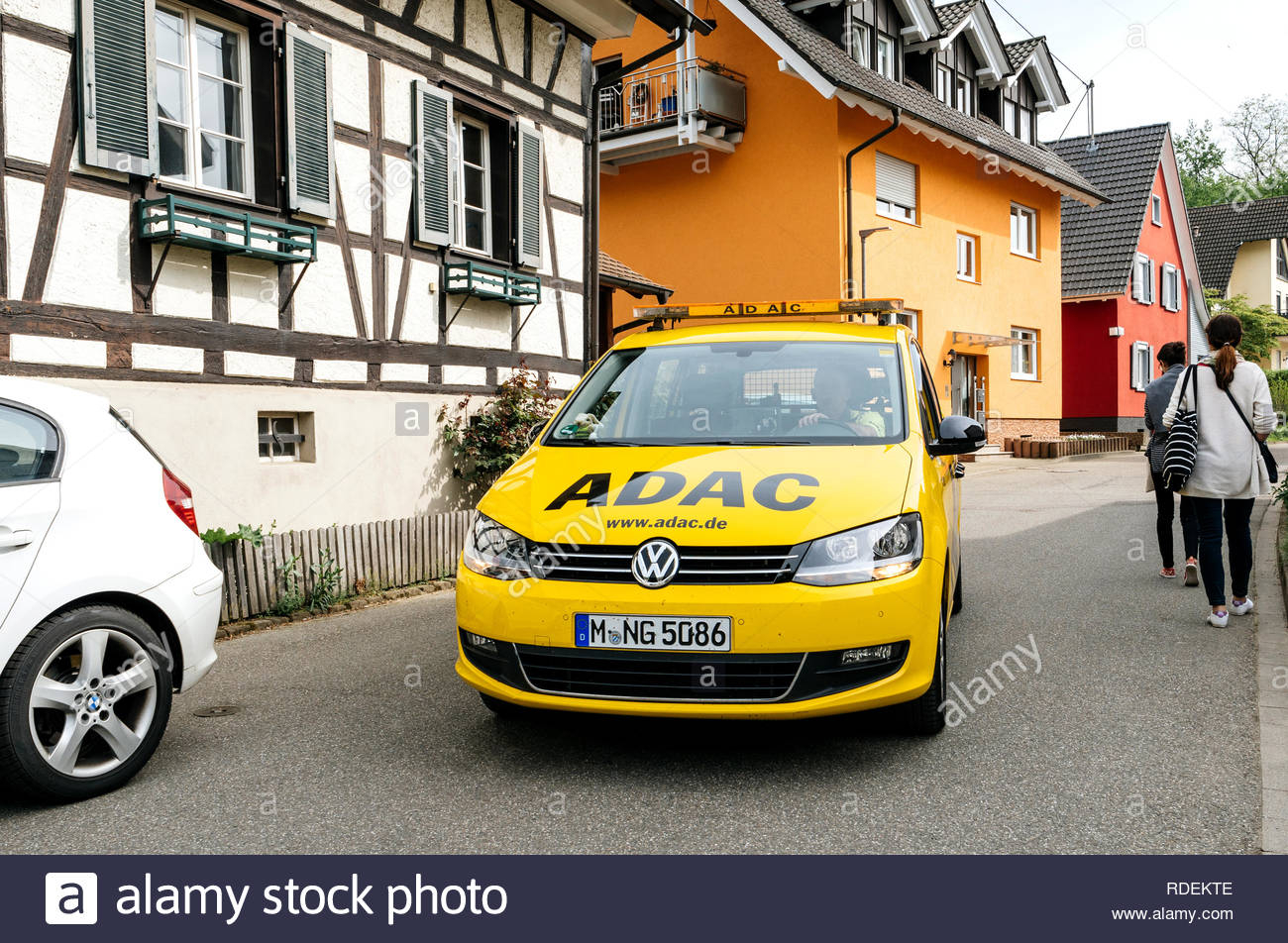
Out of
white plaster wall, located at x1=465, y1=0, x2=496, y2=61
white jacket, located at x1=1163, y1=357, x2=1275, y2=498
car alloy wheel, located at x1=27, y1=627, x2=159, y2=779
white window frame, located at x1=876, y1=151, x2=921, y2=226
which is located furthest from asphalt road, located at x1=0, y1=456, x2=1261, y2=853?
white window frame, located at x1=876, y1=151, x2=921, y2=226

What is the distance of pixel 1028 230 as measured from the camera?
29469mm

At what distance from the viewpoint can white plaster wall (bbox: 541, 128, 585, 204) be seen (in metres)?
12.9

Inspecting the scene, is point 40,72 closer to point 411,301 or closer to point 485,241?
point 411,301

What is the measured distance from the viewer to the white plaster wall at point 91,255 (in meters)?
7.70

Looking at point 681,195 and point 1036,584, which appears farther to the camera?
point 681,195

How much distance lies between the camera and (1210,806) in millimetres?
4039

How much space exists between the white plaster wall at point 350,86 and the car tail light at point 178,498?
6032mm

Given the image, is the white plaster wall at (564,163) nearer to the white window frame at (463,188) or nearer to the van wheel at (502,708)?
the white window frame at (463,188)

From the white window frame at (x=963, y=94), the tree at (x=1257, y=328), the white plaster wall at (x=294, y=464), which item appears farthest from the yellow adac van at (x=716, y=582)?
the tree at (x=1257, y=328)

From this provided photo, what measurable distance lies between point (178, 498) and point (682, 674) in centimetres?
216

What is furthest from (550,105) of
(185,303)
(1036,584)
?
(1036,584)

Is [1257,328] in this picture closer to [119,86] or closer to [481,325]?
[481,325]

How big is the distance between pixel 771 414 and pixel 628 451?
743 mm

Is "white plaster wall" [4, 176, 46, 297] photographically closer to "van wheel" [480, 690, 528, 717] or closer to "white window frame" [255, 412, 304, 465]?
"white window frame" [255, 412, 304, 465]
